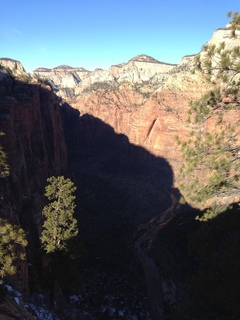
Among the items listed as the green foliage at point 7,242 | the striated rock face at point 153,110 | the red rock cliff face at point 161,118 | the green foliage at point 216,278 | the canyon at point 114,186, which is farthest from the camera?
the striated rock face at point 153,110

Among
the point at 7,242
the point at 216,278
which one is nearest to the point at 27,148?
the point at 7,242

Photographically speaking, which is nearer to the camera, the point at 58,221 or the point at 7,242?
the point at 7,242

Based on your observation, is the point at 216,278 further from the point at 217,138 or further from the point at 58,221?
the point at 58,221

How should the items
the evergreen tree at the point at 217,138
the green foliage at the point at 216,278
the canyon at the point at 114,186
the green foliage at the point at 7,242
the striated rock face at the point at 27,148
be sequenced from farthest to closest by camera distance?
1. the striated rock face at the point at 27,148
2. the canyon at the point at 114,186
3. the green foliage at the point at 7,242
4. the green foliage at the point at 216,278
5. the evergreen tree at the point at 217,138

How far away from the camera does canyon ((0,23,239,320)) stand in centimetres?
3072

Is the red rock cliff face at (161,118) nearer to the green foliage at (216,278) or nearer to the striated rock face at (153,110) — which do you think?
the striated rock face at (153,110)

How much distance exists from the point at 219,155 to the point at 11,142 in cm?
2847

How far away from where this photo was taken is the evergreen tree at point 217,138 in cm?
1118

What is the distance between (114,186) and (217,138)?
2313 inches

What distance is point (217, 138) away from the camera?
1224 centimetres

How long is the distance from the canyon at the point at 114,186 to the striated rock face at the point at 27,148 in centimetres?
15

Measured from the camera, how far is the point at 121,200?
61781mm

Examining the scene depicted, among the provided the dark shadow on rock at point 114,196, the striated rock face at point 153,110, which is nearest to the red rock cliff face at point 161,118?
the striated rock face at point 153,110

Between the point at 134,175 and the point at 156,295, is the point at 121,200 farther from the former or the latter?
the point at 156,295
